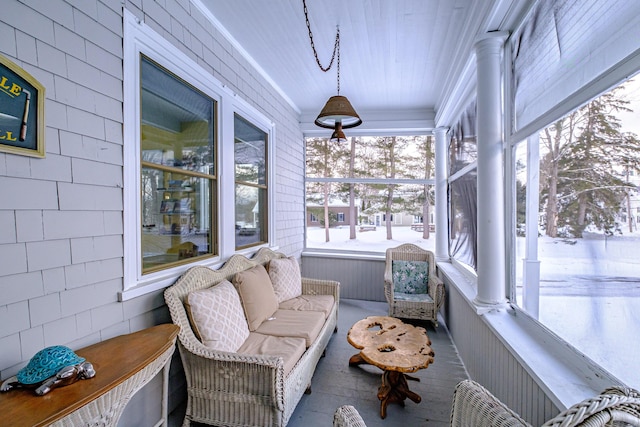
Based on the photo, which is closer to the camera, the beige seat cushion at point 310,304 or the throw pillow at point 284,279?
the beige seat cushion at point 310,304

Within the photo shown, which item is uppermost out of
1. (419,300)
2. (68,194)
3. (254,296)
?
(68,194)

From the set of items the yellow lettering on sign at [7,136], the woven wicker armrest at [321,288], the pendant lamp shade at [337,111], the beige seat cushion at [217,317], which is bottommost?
the woven wicker armrest at [321,288]

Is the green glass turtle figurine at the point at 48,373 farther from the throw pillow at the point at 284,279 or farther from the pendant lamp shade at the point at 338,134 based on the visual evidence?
the pendant lamp shade at the point at 338,134

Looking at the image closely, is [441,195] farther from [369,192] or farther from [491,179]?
[491,179]

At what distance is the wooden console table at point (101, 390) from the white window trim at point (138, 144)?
14.8 inches

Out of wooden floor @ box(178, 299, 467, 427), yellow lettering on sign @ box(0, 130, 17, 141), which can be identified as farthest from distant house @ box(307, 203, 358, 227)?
yellow lettering on sign @ box(0, 130, 17, 141)

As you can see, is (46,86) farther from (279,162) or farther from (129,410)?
(279,162)

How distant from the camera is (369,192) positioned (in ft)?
17.9

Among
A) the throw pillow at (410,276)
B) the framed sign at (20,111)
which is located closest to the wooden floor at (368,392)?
the throw pillow at (410,276)

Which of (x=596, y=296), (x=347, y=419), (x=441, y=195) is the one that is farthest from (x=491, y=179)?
(x=441, y=195)

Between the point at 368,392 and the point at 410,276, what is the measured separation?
7.18 ft

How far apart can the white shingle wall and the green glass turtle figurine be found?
20 cm

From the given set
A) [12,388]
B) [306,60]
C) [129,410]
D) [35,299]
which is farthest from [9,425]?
[306,60]

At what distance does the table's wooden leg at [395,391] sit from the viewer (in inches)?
91.0
